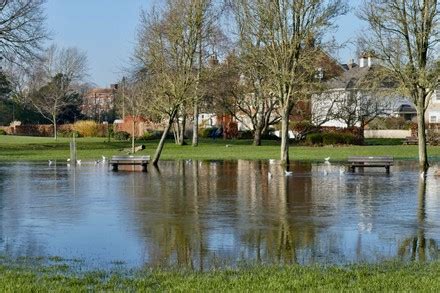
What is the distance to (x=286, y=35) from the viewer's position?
38.6 metres

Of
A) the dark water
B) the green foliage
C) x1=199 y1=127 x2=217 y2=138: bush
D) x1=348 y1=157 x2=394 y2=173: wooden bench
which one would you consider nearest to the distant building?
x1=199 y1=127 x2=217 y2=138: bush

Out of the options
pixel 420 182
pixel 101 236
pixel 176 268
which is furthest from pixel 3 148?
pixel 176 268

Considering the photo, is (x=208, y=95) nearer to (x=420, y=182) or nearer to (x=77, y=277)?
(x=420, y=182)

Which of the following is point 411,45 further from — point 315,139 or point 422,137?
point 315,139

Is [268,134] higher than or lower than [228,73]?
lower

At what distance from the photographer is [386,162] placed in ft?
110

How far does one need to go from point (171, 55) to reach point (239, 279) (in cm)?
3398

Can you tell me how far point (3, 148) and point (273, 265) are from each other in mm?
49288

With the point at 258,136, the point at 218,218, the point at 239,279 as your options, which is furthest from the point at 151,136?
the point at 239,279

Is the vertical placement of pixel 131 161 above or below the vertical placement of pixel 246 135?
below

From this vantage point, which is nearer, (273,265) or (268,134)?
(273,265)

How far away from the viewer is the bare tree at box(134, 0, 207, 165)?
128 ft

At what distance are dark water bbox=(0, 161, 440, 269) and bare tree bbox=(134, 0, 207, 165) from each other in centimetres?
901

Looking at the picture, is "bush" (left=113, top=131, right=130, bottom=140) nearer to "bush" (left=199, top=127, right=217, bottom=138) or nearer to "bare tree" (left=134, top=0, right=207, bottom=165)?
"bush" (left=199, top=127, right=217, bottom=138)
